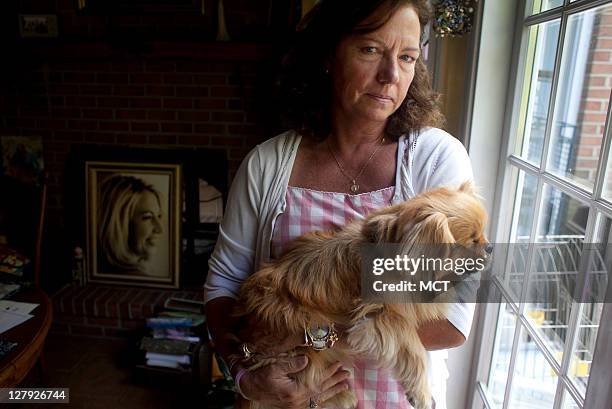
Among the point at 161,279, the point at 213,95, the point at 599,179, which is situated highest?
the point at 213,95

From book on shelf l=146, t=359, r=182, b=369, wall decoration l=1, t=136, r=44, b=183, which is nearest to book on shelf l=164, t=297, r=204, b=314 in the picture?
book on shelf l=146, t=359, r=182, b=369

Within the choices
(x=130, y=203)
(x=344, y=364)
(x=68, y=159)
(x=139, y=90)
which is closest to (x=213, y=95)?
(x=139, y=90)

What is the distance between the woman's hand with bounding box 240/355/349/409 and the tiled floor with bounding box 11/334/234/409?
57.9 inches

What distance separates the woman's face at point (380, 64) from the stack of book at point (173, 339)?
2131mm

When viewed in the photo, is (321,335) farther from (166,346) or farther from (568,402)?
(166,346)

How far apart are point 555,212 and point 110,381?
2.67m

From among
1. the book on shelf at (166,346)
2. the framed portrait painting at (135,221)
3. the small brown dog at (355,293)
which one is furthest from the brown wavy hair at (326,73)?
the framed portrait painting at (135,221)

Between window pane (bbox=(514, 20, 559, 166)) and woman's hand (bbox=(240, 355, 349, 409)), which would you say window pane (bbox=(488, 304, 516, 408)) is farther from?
woman's hand (bbox=(240, 355, 349, 409))

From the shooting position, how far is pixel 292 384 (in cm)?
99

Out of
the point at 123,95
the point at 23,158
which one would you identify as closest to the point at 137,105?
the point at 123,95

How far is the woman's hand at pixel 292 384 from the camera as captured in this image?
992mm

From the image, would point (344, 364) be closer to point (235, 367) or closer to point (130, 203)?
point (235, 367)

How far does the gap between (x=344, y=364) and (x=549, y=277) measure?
0.55 m

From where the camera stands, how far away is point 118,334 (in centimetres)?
326
